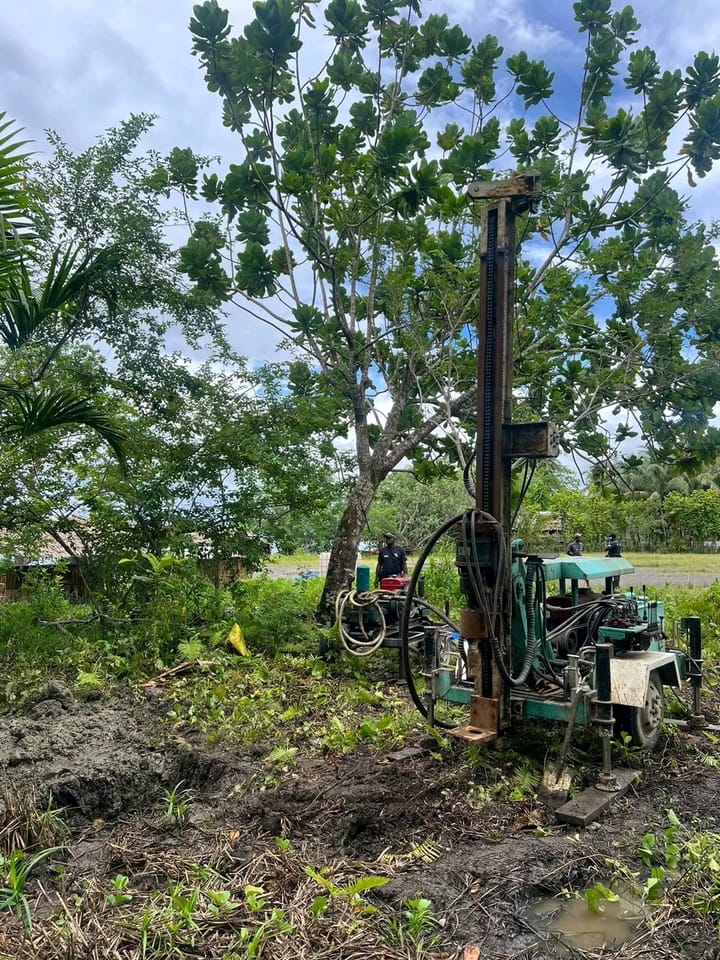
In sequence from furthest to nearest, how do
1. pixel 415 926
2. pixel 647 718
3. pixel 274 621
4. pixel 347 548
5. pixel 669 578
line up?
pixel 669 578 < pixel 347 548 < pixel 274 621 < pixel 647 718 < pixel 415 926

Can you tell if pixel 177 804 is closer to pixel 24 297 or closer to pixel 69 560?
pixel 24 297

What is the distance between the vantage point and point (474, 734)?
16.1 feet

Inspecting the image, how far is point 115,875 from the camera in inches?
145

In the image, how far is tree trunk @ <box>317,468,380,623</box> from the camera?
415 inches

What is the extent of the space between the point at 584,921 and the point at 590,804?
1218 millimetres

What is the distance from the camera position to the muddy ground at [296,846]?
300 centimetres

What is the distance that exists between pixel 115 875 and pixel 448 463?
9916 millimetres

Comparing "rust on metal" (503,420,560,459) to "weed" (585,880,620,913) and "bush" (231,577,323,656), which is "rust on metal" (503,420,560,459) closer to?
"weed" (585,880,620,913)

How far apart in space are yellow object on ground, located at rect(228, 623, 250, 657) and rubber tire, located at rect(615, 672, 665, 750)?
4829 mm

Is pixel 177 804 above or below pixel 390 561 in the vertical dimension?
below

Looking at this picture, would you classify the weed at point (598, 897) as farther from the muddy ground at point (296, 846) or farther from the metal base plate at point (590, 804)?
the metal base plate at point (590, 804)

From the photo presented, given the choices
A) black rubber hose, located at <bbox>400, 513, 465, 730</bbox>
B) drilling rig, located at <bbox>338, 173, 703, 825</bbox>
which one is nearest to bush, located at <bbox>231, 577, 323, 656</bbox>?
drilling rig, located at <bbox>338, 173, 703, 825</bbox>

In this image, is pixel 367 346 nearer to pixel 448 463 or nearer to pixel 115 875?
pixel 448 463

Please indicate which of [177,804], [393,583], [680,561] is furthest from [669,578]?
[177,804]
